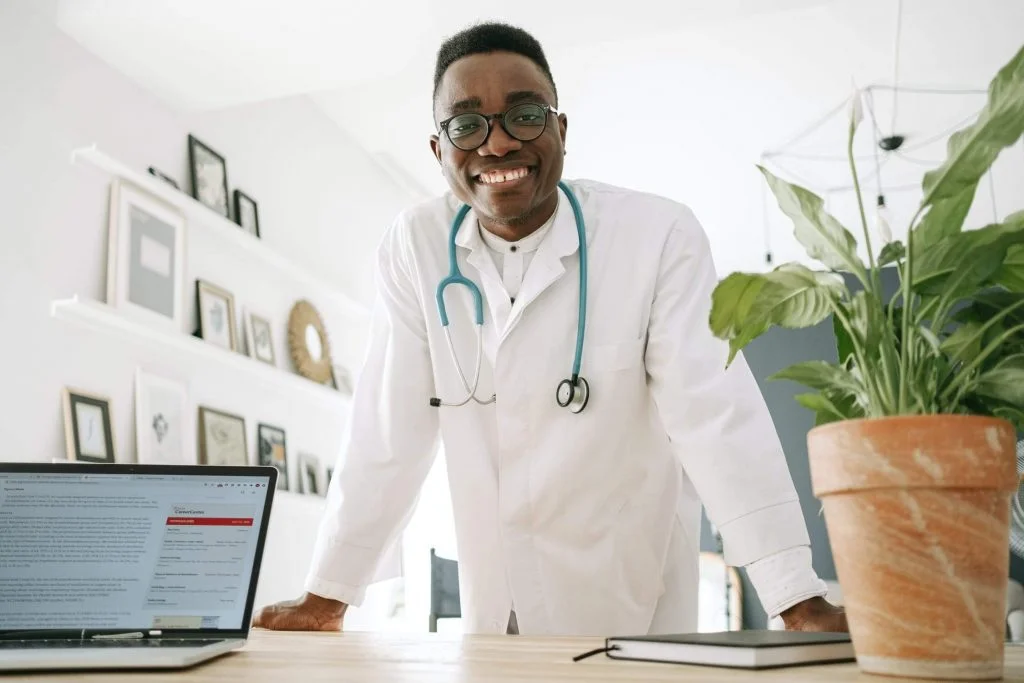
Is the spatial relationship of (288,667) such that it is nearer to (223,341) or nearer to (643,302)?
(643,302)

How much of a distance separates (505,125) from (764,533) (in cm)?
77

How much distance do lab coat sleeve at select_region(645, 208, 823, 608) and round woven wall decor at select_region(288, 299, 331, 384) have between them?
2690 mm

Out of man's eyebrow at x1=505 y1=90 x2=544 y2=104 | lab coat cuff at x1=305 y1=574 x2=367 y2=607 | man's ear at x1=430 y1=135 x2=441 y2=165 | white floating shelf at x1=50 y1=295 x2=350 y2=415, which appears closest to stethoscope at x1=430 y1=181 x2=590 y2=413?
man's ear at x1=430 y1=135 x2=441 y2=165

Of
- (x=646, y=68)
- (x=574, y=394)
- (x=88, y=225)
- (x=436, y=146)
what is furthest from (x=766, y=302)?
(x=646, y=68)

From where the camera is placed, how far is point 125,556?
0.94 meters

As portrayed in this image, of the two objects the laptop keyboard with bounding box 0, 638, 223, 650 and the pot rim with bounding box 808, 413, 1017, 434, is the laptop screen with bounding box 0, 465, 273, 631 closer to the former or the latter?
the laptop keyboard with bounding box 0, 638, 223, 650

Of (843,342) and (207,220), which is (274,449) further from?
(843,342)

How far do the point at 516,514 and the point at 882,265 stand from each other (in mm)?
974

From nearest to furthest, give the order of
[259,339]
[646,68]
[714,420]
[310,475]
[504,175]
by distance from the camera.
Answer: [714,420] → [504,175] → [259,339] → [310,475] → [646,68]

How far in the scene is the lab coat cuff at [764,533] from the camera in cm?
120

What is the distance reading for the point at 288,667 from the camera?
78 cm

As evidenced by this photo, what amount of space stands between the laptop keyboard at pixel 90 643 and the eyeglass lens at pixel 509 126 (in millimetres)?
924

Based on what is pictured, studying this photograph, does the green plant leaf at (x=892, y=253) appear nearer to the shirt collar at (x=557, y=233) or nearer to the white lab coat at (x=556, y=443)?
the white lab coat at (x=556, y=443)

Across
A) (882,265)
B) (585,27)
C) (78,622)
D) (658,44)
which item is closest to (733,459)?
(882,265)
